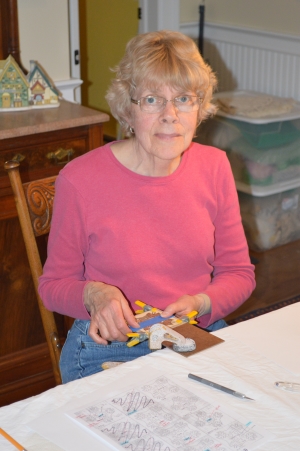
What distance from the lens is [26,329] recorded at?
7.36 ft

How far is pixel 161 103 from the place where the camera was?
4.62ft

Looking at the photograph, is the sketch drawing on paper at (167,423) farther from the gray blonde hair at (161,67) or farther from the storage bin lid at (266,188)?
the storage bin lid at (266,188)

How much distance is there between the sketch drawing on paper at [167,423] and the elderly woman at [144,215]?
1.18 feet

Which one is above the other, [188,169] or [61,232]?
[188,169]

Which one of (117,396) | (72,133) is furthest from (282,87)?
(117,396)

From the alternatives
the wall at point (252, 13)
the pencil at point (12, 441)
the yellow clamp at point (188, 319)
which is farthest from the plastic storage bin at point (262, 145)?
the pencil at point (12, 441)

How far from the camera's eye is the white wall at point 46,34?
2.41 metres

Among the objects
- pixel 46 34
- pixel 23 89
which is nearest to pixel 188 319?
pixel 23 89

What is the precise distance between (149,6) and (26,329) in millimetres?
2389

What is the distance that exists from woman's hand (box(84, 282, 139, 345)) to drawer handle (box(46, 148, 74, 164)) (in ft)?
2.86

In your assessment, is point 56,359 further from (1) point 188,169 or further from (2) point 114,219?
(1) point 188,169

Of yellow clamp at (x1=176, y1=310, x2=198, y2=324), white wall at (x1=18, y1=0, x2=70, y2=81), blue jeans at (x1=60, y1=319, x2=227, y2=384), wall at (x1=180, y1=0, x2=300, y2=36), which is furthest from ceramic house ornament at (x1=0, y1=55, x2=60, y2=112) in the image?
wall at (x1=180, y1=0, x2=300, y2=36)

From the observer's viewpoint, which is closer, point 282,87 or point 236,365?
point 236,365

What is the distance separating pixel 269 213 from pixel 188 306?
7.21 feet
